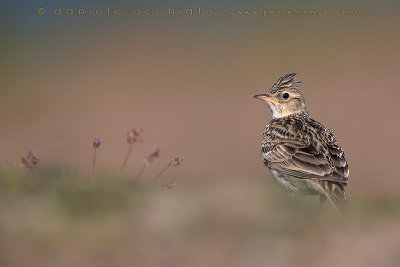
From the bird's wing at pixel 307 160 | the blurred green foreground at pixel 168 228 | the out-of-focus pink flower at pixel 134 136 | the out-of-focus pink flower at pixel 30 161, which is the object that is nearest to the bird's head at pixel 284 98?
the bird's wing at pixel 307 160

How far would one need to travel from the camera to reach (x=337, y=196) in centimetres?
840

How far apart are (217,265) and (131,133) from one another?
1938 millimetres

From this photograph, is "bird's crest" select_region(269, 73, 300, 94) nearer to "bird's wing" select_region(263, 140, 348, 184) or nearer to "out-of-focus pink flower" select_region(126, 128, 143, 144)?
"bird's wing" select_region(263, 140, 348, 184)

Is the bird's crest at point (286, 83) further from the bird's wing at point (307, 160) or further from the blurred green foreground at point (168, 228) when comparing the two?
the blurred green foreground at point (168, 228)

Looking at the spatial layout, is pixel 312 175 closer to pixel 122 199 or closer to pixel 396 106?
pixel 122 199

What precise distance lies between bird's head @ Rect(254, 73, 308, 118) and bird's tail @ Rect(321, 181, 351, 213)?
241 cm

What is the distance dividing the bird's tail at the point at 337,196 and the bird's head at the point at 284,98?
94.7 inches

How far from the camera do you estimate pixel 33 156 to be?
7688mm

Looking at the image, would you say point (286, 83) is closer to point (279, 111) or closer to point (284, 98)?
point (284, 98)

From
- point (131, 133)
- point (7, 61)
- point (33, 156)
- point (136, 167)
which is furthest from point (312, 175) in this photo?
point (7, 61)

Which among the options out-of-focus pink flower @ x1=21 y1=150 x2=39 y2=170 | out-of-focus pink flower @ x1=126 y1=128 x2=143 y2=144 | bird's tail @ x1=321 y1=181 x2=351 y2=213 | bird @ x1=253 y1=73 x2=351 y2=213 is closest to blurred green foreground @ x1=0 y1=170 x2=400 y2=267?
out-of-focus pink flower @ x1=21 y1=150 x2=39 y2=170

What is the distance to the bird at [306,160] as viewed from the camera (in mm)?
8594

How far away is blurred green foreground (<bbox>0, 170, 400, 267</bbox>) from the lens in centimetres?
632

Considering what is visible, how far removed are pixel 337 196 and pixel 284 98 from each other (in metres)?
2.81
